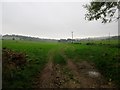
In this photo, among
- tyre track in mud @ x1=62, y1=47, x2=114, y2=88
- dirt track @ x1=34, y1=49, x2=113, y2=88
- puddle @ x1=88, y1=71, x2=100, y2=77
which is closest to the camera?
dirt track @ x1=34, y1=49, x2=113, y2=88

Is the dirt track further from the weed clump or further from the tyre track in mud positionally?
the weed clump

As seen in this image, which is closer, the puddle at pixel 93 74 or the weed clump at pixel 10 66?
the weed clump at pixel 10 66

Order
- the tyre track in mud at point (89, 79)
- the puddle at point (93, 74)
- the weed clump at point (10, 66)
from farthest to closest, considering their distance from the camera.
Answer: the puddle at point (93, 74) < the weed clump at point (10, 66) < the tyre track in mud at point (89, 79)

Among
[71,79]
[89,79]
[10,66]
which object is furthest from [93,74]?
[10,66]

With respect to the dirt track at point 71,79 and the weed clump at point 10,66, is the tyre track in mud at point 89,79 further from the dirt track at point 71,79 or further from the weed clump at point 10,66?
the weed clump at point 10,66

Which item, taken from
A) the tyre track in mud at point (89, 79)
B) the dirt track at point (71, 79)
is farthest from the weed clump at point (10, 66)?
the tyre track in mud at point (89, 79)

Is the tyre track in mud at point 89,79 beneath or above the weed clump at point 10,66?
beneath

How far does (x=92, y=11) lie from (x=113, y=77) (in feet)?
51.4

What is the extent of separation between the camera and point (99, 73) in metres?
18.4

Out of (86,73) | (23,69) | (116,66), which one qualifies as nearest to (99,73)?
(86,73)

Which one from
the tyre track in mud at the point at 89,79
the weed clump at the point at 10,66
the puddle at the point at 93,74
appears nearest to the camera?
the tyre track in mud at the point at 89,79

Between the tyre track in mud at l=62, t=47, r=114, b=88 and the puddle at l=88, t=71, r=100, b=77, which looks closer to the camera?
the tyre track in mud at l=62, t=47, r=114, b=88

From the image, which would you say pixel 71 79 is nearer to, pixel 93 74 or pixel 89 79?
pixel 89 79

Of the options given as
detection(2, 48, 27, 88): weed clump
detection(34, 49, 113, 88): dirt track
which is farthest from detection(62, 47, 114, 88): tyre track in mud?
detection(2, 48, 27, 88): weed clump
